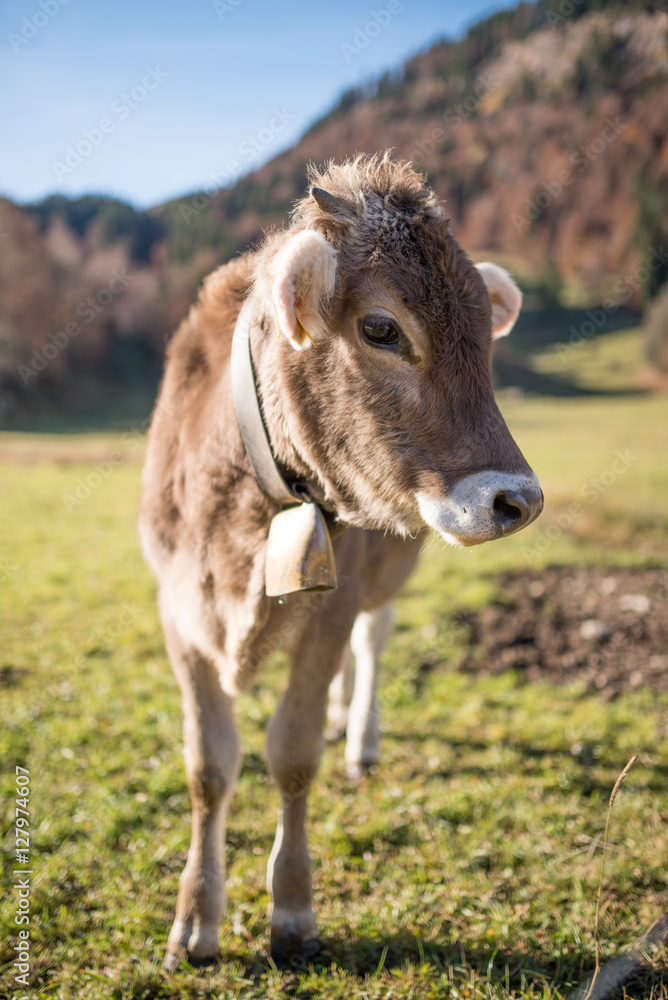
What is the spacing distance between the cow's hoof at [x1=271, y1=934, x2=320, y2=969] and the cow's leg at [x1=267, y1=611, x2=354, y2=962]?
18 mm

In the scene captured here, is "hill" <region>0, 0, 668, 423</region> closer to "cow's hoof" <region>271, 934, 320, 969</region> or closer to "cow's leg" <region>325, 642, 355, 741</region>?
"cow's hoof" <region>271, 934, 320, 969</region>

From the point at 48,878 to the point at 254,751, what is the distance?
1615 mm

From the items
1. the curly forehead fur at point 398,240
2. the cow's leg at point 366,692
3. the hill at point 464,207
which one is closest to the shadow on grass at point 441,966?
the cow's leg at point 366,692

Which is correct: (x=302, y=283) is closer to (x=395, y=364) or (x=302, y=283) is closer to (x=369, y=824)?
(x=395, y=364)

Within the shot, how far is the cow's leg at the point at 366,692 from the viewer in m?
4.43

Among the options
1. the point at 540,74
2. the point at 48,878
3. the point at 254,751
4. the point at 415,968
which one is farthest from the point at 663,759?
the point at 540,74

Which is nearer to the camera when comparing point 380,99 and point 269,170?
point 269,170

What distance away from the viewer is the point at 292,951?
279 centimetres

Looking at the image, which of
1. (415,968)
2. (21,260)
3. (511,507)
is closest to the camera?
(511,507)

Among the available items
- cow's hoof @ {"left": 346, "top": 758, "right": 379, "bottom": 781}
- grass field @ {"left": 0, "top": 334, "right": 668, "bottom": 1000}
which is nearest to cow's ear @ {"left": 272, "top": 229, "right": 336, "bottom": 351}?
grass field @ {"left": 0, "top": 334, "right": 668, "bottom": 1000}

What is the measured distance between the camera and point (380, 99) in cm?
12338

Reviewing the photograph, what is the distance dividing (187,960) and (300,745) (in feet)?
3.43

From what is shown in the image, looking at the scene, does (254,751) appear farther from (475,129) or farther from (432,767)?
(475,129)

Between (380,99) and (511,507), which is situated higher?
(380,99)
